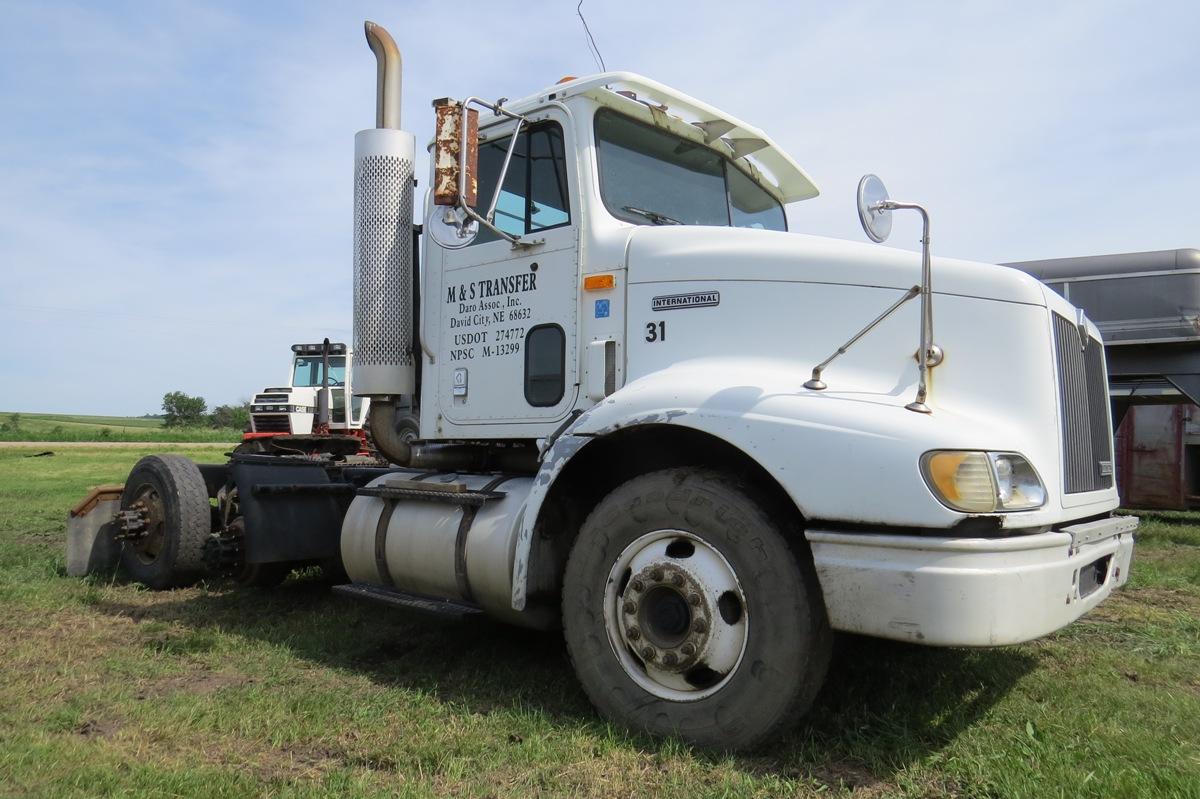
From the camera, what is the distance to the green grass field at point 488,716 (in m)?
3.17

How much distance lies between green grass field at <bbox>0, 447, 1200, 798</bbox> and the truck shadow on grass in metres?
0.01

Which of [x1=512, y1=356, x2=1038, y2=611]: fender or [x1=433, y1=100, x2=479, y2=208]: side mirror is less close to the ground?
[x1=433, y1=100, x2=479, y2=208]: side mirror

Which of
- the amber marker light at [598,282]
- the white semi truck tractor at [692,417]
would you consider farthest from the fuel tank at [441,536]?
the amber marker light at [598,282]

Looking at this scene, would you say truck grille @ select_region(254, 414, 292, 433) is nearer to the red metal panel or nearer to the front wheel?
the red metal panel

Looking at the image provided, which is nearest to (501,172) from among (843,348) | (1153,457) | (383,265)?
(383,265)

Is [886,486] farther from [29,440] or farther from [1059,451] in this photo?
[29,440]

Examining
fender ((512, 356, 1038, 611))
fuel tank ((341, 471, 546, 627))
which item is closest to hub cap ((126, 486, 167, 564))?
fuel tank ((341, 471, 546, 627))

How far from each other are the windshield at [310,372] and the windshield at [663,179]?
17.1m

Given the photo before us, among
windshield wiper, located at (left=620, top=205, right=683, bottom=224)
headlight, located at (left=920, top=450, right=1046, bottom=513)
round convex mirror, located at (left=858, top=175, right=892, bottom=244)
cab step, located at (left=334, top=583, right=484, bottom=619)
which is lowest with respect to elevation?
cab step, located at (left=334, top=583, right=484, bottom=619)

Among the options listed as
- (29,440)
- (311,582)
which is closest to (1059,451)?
(311,582)

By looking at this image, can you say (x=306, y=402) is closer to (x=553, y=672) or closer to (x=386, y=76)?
(x=386, y=76)

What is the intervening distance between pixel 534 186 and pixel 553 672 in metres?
2.50

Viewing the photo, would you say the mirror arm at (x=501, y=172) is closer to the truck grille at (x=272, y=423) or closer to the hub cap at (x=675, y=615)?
the hub cap at (x=675, y=615)

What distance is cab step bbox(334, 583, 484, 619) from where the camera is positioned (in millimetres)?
4496
